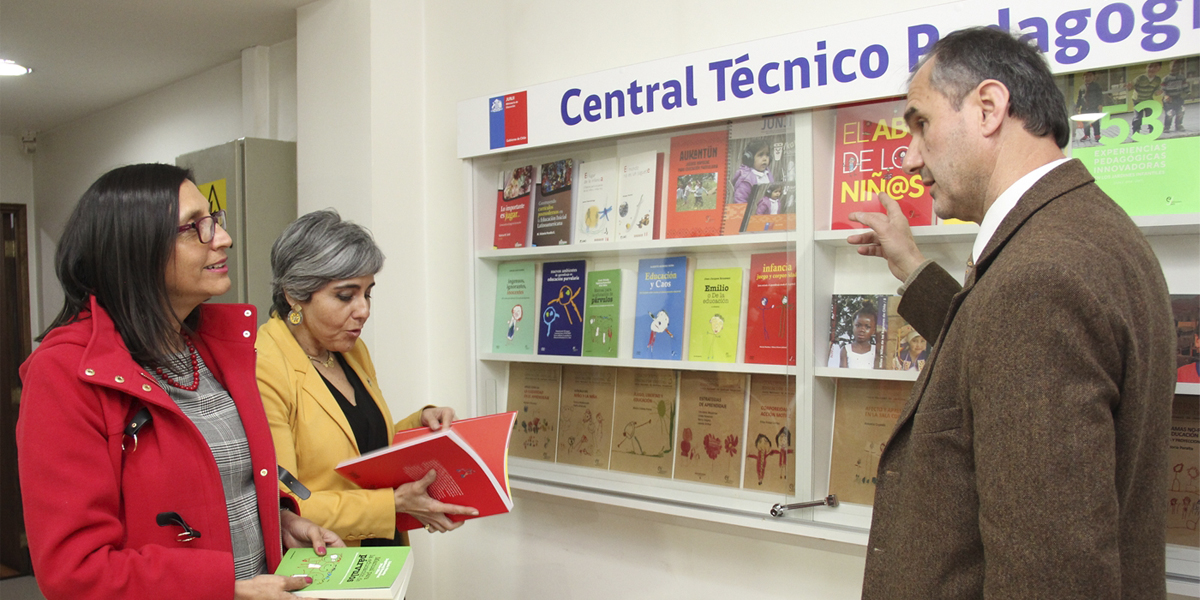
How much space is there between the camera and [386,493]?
1.99 meters

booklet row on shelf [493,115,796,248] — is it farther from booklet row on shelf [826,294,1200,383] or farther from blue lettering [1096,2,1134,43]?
blue lettering [1096,2,1134,43]

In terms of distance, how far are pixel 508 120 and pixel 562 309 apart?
2.45 ft

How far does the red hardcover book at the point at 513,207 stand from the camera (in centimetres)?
298

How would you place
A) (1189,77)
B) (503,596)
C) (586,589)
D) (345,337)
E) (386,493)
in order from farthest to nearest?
(503,596) → (586,589) → (345,337) → (386,493) → (1189,77)

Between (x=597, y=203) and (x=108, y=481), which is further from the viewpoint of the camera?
(x=597, y=203)

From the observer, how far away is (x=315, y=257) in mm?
2102

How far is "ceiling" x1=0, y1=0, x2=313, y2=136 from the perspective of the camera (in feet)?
10.7

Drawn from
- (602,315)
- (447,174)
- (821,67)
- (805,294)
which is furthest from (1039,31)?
(447,174)

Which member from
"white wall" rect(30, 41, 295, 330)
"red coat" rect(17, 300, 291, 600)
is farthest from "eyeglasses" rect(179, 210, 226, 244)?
"white wall" rect(30, 41, 295, 330)

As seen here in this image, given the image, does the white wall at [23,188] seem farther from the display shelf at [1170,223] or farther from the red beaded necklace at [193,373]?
the display shelf at [1170,223]

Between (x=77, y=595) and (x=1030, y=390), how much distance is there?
5.05 ft

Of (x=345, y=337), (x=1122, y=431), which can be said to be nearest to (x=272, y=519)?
(x=345, y=337)

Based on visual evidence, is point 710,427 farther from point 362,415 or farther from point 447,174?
point 447,174

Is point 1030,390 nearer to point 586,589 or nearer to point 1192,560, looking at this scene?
point 1192,560
